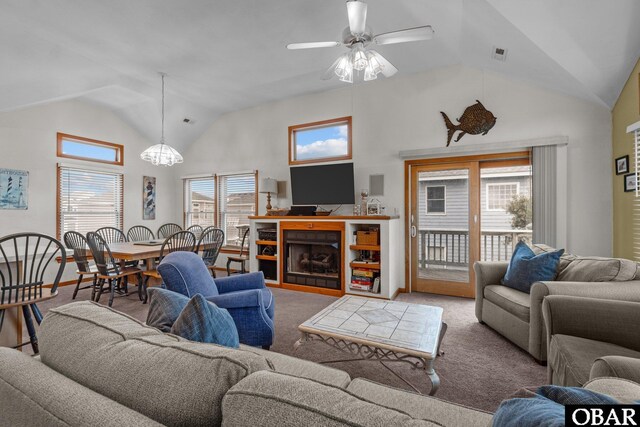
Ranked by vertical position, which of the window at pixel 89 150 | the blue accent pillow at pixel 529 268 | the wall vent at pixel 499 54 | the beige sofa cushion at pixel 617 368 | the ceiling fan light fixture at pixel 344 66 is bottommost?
the beige sofa cushion at pixel 617 368

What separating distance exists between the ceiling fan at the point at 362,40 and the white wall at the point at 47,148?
14.4ft

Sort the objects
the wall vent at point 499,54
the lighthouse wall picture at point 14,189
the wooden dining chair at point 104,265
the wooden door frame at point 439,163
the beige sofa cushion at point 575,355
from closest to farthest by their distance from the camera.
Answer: the beige sofa cushion at point 575,355 < the wall vent at point 499,54 < the wooden dining chair at point 104,265 < the wooden door frame at point 439,163 < the lighthouse wall picture at point 14,189

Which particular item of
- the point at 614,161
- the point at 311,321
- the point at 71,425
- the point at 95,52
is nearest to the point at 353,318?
the point at 311,321

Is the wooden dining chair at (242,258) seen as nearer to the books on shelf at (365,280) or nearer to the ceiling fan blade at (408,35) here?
the books on shelf at (365,280)

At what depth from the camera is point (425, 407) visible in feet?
3.17

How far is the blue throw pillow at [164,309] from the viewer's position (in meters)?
1.21

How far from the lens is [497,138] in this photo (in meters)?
3.78

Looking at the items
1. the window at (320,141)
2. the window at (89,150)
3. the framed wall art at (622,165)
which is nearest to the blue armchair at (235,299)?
the window at (320,141)

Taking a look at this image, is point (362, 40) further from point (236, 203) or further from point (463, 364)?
point (236, 203)

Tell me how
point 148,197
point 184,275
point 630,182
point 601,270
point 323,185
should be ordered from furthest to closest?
point 148,197 → point 323,185 → point 630,182 → point 601,270 → point 184,275

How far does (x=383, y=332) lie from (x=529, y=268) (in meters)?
1.61

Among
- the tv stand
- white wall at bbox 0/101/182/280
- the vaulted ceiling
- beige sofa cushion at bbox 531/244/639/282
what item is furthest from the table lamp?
beige sofa cushion at bbox 531/244/639/282

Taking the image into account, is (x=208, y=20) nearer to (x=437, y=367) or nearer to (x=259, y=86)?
(x=259, y=86)

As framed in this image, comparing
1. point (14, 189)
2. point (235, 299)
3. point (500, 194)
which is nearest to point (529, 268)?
point (500, 194)
